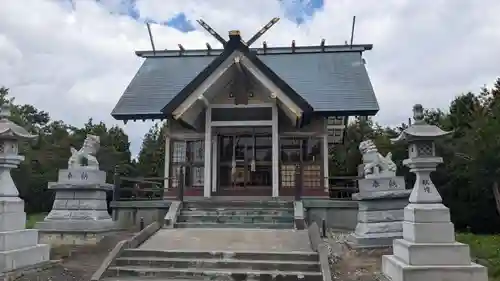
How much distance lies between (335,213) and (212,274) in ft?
20.2

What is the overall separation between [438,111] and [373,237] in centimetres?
1979

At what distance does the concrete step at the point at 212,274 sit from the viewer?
809 centimetres

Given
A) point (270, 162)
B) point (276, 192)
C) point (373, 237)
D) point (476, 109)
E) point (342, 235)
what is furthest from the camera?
point (476, 109)

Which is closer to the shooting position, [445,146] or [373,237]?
[373,237]

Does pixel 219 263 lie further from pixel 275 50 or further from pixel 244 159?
pixel 275 50

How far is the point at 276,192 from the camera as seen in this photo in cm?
1573

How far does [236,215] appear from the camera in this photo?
1304 centimetres

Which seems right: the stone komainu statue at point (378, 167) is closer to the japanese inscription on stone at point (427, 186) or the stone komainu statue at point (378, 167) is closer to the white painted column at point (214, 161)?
the japanese inscription on stone at point (427, 186)

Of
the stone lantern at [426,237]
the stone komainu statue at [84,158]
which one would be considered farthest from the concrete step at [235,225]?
the stone lantern at [426,237]

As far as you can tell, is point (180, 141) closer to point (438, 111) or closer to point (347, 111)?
point (347, 111)

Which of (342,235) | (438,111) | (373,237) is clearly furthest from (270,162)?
(438,111)

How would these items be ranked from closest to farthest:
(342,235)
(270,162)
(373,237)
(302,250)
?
(302,250)
(373,237)
(342,235)
(270,162)

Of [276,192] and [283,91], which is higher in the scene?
[283,91]

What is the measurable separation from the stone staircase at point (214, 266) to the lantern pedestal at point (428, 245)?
162 cm
